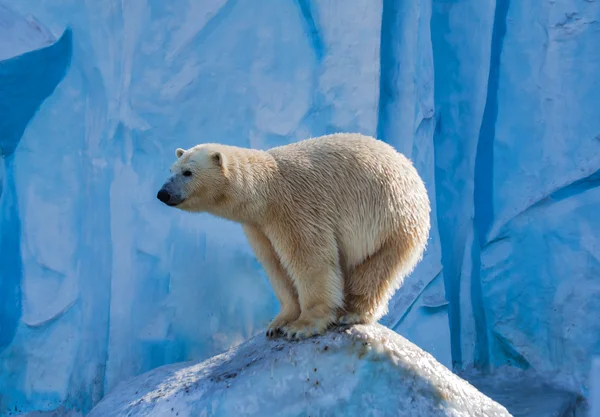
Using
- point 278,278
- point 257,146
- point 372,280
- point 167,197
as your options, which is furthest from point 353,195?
point 257,146

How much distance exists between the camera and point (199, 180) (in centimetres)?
269

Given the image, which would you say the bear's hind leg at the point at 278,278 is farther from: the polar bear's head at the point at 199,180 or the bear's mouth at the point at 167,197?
the bear's mouth at the point at 167,197

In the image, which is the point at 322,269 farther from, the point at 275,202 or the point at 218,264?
the point at 218,264

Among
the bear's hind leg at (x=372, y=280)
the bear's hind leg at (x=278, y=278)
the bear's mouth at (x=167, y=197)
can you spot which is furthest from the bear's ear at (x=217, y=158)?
the bear's hind leg at (x=372, y=280)

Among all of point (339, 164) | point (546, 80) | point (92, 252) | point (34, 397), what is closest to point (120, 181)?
point (92, 252)

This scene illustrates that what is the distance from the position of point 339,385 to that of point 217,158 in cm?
99

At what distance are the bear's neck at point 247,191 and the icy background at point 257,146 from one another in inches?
42.9

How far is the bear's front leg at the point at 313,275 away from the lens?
2.65 m

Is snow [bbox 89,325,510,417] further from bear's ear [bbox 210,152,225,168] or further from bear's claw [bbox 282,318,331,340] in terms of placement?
bear's ear [bbox 210,152,225,168]

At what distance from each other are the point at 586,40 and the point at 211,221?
2.94 m

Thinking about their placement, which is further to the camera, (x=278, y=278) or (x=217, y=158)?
(x=278, y=278)

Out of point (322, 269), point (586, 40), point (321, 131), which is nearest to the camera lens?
point (322, 269)

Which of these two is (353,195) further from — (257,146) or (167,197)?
(257,146)

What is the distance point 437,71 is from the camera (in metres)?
5.27
